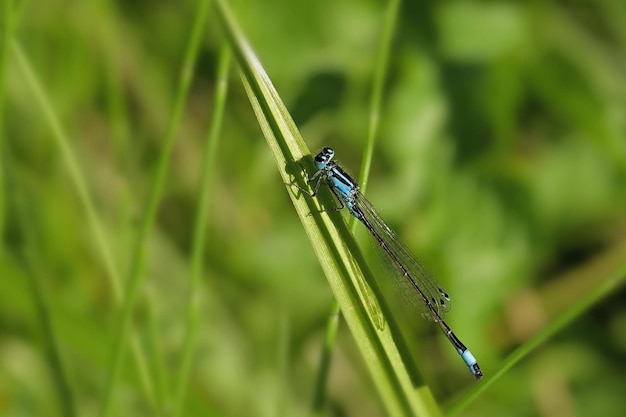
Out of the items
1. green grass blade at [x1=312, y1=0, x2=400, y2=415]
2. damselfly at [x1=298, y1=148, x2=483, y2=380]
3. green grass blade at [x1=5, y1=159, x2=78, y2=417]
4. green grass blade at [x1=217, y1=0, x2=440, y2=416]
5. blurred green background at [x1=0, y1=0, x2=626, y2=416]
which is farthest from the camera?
blurred green background at [x1=0, y1=0, x2=626, y2=416]

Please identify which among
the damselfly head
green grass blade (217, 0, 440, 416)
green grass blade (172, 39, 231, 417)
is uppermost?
the damselfly head

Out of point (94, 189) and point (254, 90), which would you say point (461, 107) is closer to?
point (254, 90)

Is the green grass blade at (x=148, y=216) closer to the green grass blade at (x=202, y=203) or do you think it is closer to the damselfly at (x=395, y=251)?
the green grass blade at (x=202, y=203)

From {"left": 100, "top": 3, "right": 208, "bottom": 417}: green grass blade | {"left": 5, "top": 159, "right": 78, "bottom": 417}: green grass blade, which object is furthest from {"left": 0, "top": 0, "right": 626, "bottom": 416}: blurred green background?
{"left": 100, "top": 3, "right": 208, "bottom": 417}: green grass blade

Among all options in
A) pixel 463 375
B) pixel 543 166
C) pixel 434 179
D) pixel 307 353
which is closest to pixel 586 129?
pixel 543 166

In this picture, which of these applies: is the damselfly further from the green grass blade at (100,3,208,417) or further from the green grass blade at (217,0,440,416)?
the green grass blade at (217,0,440,416)

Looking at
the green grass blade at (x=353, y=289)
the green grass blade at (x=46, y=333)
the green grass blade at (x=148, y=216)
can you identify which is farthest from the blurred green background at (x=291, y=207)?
the green grass blade at (x=353, y=289)
